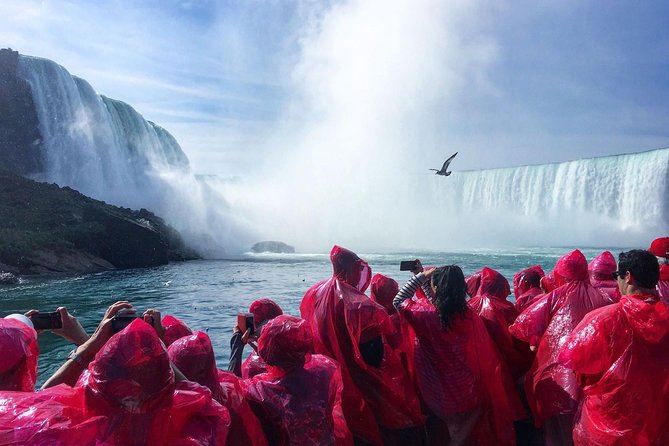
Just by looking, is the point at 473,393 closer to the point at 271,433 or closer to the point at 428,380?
the point at 428,380

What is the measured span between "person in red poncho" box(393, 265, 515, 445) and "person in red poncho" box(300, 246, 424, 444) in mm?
135

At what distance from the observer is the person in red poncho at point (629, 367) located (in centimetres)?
218

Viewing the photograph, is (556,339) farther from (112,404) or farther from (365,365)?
(112,404)

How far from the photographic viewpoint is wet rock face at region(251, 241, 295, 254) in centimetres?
3152

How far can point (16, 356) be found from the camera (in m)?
1.90

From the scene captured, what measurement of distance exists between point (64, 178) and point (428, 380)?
31046 mm

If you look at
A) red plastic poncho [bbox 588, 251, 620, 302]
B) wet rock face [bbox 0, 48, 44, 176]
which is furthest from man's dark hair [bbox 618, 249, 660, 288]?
wet rock face [bbox 0, 48, 44, 176]

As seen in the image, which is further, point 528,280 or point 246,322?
point 528,280

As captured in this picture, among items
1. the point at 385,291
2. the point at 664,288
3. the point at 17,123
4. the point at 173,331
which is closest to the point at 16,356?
the point at 173,331

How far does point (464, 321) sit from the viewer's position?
2.81m

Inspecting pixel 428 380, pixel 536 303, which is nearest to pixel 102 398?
pixel 428 380

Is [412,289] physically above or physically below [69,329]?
above

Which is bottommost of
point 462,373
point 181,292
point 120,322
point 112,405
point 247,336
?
point 181,292

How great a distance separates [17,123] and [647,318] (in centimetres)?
3376
